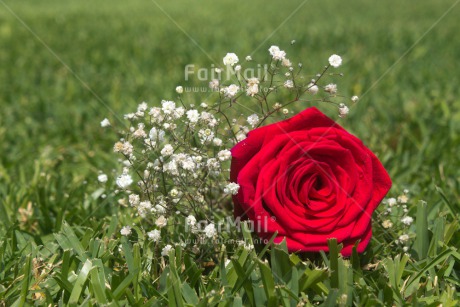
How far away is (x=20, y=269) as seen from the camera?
1717 mm

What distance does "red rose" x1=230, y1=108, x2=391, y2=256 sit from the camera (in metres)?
1.56

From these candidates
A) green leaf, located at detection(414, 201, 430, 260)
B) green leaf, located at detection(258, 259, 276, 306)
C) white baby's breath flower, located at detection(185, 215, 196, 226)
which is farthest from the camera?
green leaf, located at detection(414, 201, 430, 260)

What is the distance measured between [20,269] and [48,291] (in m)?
0.23

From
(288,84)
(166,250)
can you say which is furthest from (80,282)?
(288,84)

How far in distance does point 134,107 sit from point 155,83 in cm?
54

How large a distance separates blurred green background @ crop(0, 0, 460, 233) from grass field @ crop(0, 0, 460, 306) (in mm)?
11

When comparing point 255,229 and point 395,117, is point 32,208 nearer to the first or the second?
point 255,229

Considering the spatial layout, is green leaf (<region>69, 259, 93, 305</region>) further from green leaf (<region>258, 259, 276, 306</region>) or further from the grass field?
green leaf (<region>258, 259, 276, 306</region>)

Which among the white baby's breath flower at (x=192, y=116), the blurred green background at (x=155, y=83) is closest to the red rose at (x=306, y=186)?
the white baby's breath flower at (x=192, y=116)

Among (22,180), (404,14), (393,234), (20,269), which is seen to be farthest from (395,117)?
(404,14)

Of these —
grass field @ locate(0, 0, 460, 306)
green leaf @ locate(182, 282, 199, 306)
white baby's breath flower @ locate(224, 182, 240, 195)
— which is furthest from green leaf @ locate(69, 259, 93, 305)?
white baby's breath flower @ locate(224, 182, 240, 195)

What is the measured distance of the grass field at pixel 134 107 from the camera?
5.25 feet

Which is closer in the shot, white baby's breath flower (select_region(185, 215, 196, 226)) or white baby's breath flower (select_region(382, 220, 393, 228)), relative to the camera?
white baby's breath flower (select_region(185, 215, 196, 226))

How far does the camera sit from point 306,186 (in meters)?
1.58
